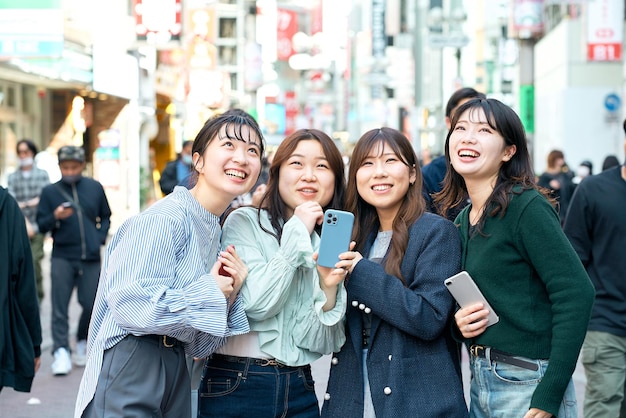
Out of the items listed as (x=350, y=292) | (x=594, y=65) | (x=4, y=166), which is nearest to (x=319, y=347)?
(x=350, y=292)

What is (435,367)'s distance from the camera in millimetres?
3459

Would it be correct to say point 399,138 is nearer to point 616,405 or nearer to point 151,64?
point 616,405

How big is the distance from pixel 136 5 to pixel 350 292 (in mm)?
20076

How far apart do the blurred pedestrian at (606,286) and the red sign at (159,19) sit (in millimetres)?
18386

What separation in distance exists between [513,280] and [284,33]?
2873 inches

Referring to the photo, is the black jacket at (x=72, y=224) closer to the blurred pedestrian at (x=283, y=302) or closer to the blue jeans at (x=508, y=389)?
the blurred pedestrian at (x=283, y=302)

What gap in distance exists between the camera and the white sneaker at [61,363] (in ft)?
29.2

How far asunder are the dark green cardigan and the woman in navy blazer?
0.49ft

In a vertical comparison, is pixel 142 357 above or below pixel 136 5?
below

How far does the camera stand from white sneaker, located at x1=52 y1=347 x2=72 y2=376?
891cm

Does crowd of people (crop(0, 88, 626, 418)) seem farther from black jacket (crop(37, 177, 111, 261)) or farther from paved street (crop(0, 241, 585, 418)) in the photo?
black jacket (crop(37, 177, 111, 261))

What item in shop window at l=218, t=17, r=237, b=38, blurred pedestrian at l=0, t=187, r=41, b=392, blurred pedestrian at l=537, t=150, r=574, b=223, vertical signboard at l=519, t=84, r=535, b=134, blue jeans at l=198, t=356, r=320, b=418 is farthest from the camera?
shop window at l=218, t=17, r=237, b=38

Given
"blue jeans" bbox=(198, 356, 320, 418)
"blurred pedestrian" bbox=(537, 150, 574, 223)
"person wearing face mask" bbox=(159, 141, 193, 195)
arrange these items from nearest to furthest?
"blue jeans" bbox=(198, 356, 320, 418)
"person wearing face mask" bbox=(159, 141, 193, 195)
"blurred pedestrian" bbox=(537, 150, 574, 223)

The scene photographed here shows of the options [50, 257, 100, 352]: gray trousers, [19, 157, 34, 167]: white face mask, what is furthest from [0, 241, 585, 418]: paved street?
[19, 157, 34, 167]: white face mask
